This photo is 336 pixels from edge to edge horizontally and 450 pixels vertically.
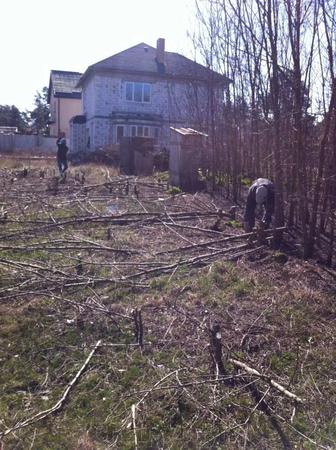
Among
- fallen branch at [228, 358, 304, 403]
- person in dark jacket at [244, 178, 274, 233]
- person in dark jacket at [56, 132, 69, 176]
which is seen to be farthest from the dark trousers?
fallen branch at [228, 358, 304, 403]

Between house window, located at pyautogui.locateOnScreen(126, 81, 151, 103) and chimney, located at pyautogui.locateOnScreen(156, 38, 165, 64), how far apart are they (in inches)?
81.8

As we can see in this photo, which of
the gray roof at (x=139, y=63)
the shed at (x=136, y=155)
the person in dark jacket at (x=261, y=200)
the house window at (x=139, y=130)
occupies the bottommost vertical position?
the person in dark jacket at (x=261, y=200)

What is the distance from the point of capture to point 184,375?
153 inches

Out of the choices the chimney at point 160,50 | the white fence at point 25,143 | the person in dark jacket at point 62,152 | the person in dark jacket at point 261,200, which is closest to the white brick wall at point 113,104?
the chimney at point 160,50

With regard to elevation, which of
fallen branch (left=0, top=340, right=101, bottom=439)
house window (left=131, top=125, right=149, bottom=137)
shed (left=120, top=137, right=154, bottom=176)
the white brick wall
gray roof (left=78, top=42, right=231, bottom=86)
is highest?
gray roof (left=78, top=42, right=231, bottom=86)

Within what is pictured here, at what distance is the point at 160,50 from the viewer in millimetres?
33000

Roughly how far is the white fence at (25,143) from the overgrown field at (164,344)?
112 feet

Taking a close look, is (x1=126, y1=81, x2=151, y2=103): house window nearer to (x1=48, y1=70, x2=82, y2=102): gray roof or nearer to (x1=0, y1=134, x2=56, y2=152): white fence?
(x1=0, y1=134, x2=56, y2=152): white fence

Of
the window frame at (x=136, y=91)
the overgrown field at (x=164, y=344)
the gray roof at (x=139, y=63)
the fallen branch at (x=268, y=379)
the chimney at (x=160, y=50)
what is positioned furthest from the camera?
the chimney at (x=160, y=50)

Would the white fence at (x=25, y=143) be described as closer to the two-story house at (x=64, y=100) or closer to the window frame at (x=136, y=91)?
the two-story house at (x=64, y=100)

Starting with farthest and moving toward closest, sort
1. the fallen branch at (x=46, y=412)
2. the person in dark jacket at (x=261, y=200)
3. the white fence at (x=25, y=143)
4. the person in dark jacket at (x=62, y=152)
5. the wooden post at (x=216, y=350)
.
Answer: the white fence at (x=25, y=143), the person in dark jacket at (x=62, y=152), the person in dark jacket at (x=261, y=200), the wooden post at (x=216, y=350), the fallen branch at (x=46, y=412)

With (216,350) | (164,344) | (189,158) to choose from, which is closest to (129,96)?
(189,158)

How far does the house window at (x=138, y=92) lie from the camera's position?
31.9 metres

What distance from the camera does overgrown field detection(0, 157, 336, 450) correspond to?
3.29 meters
